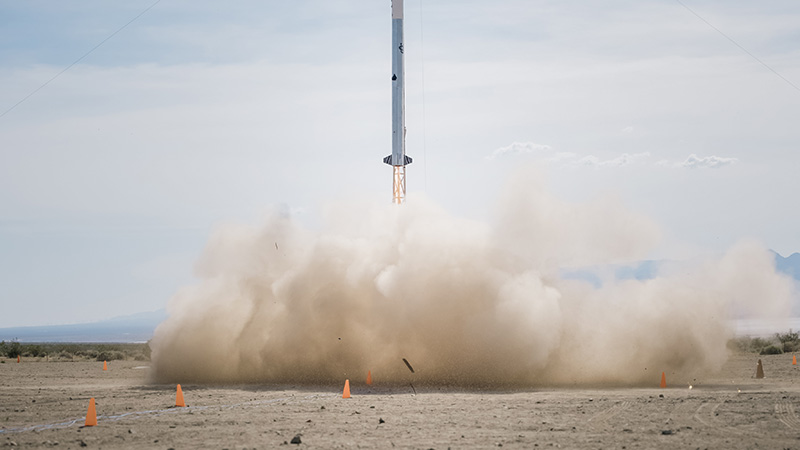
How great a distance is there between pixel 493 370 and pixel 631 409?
8.91 meters

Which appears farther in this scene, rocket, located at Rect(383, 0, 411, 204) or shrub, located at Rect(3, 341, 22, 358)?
shrub, located at Rect(3, 341, 22, 358)

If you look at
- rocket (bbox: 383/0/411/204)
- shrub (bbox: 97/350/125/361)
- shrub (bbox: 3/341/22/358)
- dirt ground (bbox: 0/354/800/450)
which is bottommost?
dirt ground (bbox: 0/354/800/450)

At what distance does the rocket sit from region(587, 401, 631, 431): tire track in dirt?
21092 mm

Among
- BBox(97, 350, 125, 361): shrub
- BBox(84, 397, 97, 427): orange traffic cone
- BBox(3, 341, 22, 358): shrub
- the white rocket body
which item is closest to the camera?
BBox(84, 397, 97, 427): orange traffic cone

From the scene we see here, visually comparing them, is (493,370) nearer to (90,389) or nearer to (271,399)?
(271,399)

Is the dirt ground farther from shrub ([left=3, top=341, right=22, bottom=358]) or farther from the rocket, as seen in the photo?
shrub ([left=3, top=341, right=22, bottom=358])

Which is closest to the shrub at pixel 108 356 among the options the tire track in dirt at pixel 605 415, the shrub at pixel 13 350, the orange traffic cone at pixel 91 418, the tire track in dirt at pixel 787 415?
the shrub at pixel 13 350

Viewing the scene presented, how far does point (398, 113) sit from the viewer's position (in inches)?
1700

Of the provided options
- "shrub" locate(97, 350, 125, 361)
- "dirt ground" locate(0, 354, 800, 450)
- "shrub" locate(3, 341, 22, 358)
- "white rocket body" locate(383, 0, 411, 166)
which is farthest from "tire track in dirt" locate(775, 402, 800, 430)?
"shrub" locate(3, 341, 22, 358)

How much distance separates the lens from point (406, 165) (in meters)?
43.8

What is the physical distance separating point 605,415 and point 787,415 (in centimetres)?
421

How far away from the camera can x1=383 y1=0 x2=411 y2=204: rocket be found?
43.2 m

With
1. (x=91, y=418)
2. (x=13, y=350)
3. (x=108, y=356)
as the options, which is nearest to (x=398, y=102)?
(x=91, y=418)

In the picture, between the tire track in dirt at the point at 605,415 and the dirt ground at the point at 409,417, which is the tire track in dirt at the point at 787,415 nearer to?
the dirt ground at the point at 409,417
